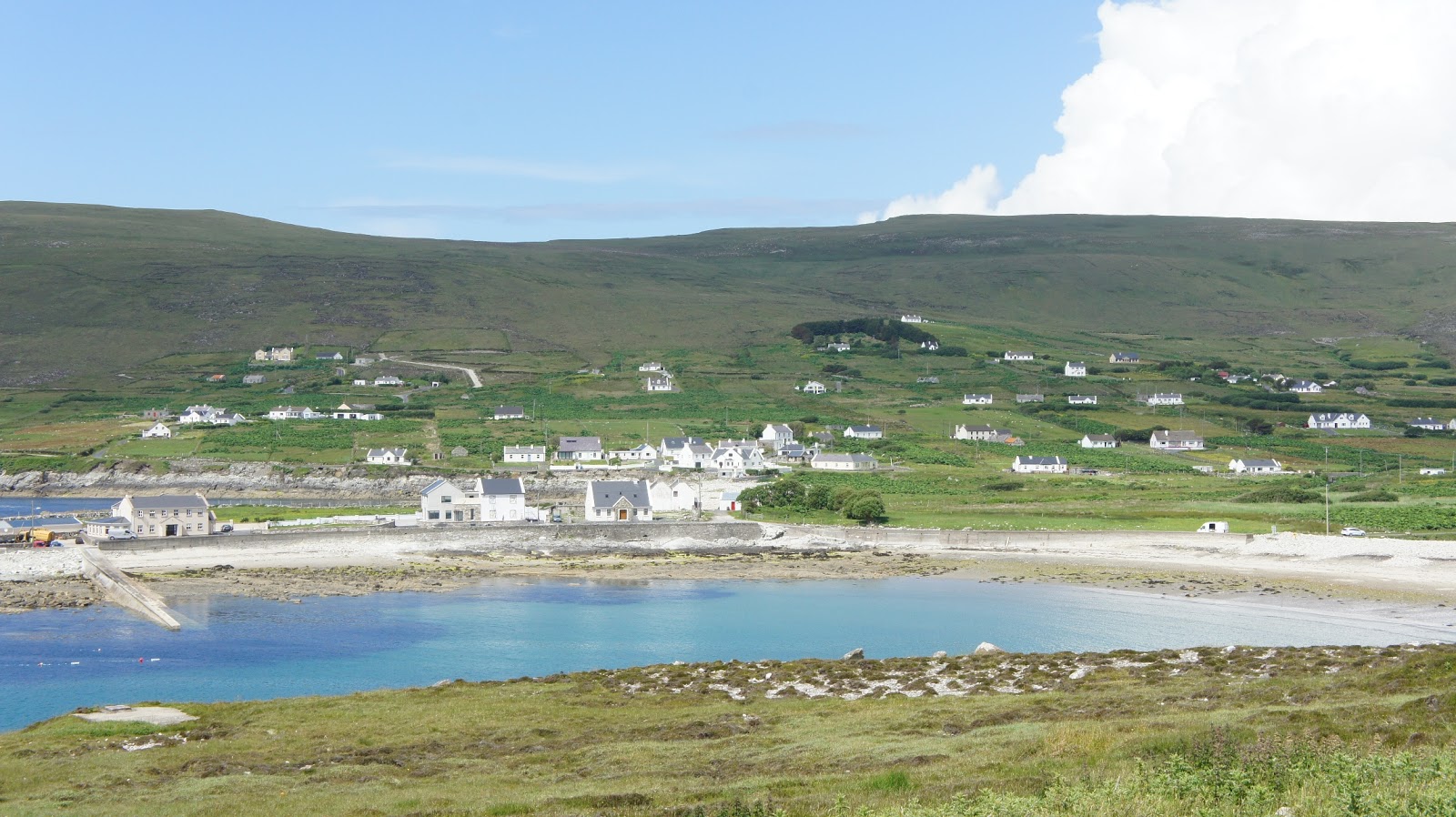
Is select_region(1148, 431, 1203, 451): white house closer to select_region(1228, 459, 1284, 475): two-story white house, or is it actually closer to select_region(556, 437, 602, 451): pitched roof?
select_region(1228, 459, 1284, 475): two-story white house

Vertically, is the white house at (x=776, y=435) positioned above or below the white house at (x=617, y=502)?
above

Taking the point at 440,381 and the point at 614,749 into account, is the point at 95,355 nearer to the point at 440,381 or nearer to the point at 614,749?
the point at 440,381

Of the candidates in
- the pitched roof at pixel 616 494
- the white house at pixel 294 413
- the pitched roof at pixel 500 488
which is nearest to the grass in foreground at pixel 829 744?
the pitched roof at pixel 616 494

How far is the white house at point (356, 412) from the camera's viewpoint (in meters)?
122

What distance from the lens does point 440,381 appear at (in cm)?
15025

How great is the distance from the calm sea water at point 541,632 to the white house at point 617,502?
17232mm

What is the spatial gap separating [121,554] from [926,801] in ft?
166

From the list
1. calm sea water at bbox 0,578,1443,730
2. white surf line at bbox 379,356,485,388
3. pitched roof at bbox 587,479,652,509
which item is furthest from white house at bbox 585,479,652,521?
white surf line at bbox 379,356,485,388

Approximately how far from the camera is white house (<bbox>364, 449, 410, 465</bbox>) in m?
98.1

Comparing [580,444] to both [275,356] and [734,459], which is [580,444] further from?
[275,356]

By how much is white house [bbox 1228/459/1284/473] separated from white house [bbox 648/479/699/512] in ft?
147

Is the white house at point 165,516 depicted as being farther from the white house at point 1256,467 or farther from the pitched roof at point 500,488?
the white house at point 1256,467

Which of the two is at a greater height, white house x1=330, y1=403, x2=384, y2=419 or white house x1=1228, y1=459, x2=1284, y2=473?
white house x1=330, y1=403, x2=384, y2=419

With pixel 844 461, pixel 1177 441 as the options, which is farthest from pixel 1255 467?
pixel 844 461
